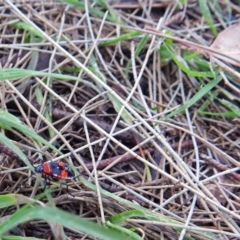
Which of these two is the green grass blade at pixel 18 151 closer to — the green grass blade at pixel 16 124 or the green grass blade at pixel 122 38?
the green grass blade at pixel 16 124

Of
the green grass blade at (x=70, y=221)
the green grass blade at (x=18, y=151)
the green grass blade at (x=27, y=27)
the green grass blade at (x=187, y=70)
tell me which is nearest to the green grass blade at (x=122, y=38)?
the green grass blade at (x=187, y=70)

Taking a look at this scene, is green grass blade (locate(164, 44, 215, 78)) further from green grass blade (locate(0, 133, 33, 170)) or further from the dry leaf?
green grass blade (locate(0, 133, 33, 170))

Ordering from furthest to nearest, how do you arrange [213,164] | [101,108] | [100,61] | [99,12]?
1. [99,12]
2. [100,61]
3. [101,108]
4. [213,164]

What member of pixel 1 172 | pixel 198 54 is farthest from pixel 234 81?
pixel 1 172

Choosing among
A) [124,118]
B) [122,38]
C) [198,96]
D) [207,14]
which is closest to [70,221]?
[124,118]

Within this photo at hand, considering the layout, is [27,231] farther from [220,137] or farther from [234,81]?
[234,81]
